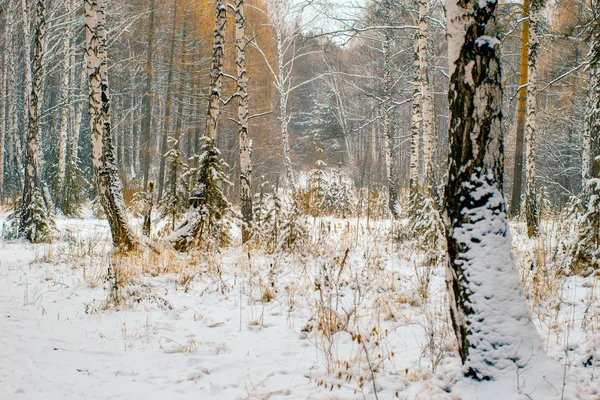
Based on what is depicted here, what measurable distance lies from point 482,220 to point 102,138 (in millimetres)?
6407

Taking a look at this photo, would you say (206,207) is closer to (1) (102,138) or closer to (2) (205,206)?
(2) (205,206)

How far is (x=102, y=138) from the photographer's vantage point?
21.0ft

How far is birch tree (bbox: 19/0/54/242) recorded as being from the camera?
8164mm

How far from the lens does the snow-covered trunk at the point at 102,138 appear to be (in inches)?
249

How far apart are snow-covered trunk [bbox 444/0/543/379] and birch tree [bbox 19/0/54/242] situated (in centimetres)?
901

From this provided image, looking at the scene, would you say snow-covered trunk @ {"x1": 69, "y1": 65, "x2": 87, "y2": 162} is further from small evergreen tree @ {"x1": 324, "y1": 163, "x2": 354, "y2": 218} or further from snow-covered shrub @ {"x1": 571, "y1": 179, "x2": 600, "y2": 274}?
snow-covered shrub @ {"x1": 571, "y1": 179, "x2": 600, "y2": 274}

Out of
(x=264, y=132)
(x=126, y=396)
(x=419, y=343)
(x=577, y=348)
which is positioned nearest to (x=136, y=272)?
(x=126, y=396)

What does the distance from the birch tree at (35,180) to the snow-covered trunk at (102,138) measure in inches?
111

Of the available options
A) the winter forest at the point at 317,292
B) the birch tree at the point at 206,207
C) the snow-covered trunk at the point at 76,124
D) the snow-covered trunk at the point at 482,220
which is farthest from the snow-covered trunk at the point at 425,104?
the snow-covered trunk at the point at 76,124

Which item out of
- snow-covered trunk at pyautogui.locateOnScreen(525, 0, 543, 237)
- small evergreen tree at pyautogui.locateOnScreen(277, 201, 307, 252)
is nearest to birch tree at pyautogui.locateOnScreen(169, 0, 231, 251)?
small evergreen tree at pyautogui.locateOnScreen(277, 201, 307, 252)

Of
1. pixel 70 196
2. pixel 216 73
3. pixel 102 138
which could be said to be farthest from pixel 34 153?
pixel 70 196

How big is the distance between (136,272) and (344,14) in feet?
27.8

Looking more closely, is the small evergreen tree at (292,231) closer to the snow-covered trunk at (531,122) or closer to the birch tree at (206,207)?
the birch tree at (206,207)

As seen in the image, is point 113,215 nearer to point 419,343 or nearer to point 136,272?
point 136,272
